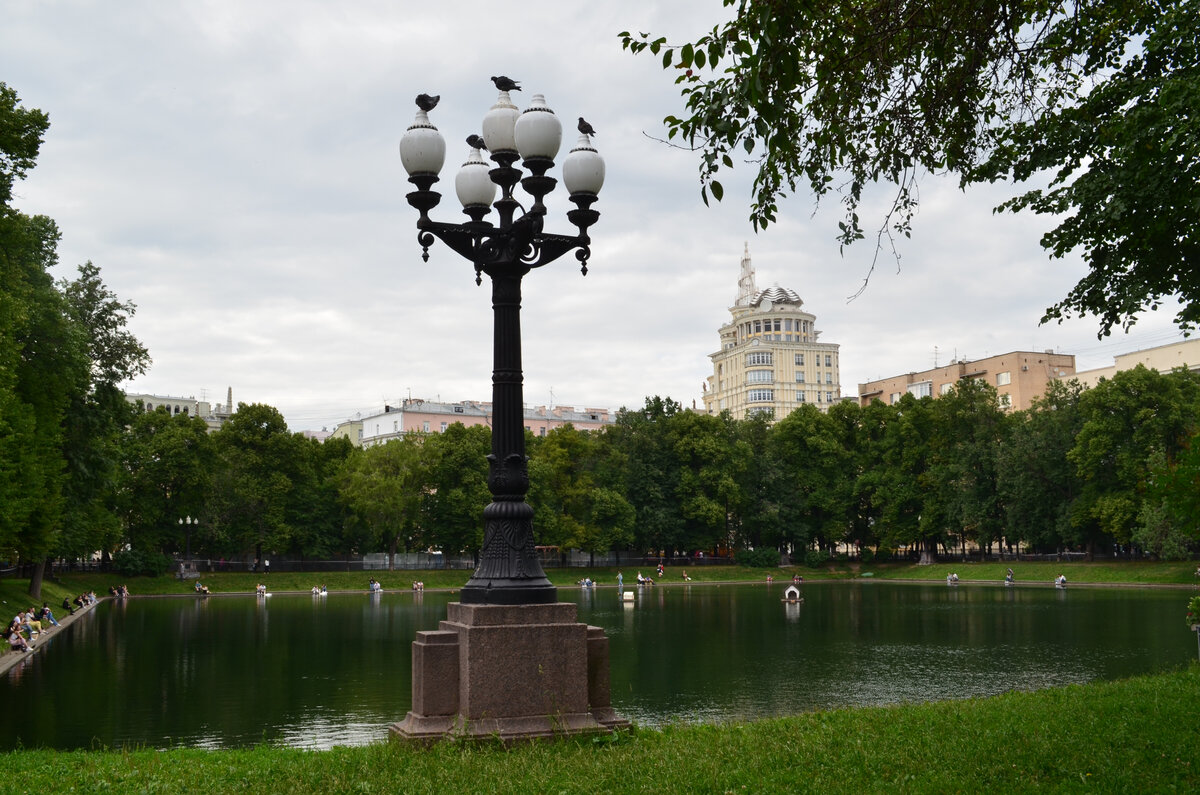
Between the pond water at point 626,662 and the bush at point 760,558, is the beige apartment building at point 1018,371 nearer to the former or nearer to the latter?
the bush at point 760,558

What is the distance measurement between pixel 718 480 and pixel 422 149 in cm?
7387

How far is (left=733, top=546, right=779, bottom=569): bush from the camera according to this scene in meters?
83.8

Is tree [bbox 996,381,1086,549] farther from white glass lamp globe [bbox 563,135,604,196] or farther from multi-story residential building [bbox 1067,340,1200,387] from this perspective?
white glass lamp globe [bbox 563,135,604,196]

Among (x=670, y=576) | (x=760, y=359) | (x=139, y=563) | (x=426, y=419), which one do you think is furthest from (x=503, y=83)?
(x=760, y=359)

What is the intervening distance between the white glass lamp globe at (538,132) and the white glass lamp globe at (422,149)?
825mm

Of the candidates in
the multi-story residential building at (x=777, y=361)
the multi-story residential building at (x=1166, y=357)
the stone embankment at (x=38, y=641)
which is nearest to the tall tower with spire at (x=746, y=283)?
the multi-story residential building at (x=777, y=361)

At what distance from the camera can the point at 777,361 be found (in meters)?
138

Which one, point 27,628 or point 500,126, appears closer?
point 500,126

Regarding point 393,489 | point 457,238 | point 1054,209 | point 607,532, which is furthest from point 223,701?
point 607,532

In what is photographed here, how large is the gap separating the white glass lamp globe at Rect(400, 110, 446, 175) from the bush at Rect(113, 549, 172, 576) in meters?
63.0

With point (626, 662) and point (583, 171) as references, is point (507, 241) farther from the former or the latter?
point (626, 662)

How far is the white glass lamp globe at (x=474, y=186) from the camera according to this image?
36.3 feet

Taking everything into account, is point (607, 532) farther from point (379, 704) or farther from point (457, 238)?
point (457, 238)

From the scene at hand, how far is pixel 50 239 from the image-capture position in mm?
41469
